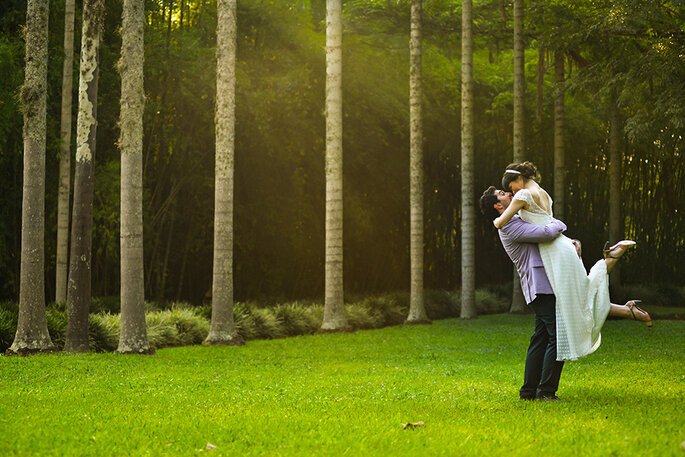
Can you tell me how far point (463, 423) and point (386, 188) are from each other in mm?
16807

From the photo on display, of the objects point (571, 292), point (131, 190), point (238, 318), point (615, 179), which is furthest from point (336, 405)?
point (615, 179)

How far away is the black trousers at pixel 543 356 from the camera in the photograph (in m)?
5.94

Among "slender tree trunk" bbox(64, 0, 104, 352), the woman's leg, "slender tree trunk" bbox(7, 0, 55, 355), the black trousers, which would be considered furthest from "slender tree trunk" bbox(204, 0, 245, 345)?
the woman's leg

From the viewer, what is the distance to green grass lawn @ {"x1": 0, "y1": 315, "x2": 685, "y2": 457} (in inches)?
183

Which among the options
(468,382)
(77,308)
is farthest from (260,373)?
(77,308)

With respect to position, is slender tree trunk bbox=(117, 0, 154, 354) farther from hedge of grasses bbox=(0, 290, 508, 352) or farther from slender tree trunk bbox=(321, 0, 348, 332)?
slender tree trunk bbox=(321, 0, 348, 332)

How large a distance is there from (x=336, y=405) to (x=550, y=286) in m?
1.80

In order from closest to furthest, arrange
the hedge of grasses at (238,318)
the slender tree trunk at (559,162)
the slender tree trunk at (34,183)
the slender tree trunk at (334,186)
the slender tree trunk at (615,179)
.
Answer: the slender tree trunk at (34,183) → the hedge of grasses at (238,318) → the slender tree trunk at (334,186) → the slender tree trunk at (559,162) → the slender tree trunk at (615,179)

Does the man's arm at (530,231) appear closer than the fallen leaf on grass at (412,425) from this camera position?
No

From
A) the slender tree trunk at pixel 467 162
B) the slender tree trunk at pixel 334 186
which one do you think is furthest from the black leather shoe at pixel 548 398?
the slender tree trunk at pixel 467 162

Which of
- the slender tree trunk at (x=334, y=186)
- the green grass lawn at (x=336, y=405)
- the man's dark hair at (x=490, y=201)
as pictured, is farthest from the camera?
the slender tree trunk at (x=334, y=186)

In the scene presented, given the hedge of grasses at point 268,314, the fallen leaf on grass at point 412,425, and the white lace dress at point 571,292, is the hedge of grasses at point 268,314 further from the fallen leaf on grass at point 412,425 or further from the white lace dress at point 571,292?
the white lace dress at point 571,292

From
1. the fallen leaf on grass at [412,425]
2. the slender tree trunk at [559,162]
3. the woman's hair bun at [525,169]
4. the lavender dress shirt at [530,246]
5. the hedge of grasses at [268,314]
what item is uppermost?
the slender tree trunk at [559,162]

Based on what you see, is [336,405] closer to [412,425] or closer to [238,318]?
[412,425]
